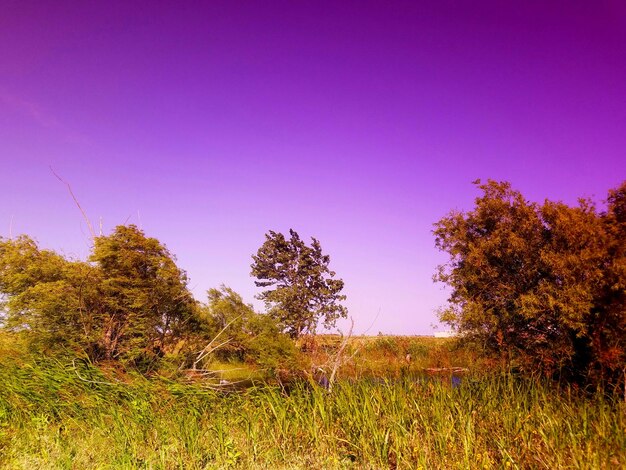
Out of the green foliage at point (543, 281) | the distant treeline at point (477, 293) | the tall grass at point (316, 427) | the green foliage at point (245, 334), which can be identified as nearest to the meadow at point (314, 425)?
the tall grass at point (316, 427)

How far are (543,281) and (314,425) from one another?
16.3 m

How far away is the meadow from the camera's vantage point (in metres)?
4.09

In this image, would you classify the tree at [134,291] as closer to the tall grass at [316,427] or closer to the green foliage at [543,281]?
the tall grass at [316,427]

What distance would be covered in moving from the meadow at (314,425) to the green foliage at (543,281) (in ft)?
33.0

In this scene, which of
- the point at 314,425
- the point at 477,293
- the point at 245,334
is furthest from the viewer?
the point at 245,334

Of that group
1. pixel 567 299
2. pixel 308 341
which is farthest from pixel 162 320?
pixel 567 299

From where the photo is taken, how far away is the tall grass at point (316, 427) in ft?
13.4

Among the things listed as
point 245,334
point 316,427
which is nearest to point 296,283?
point 245,334

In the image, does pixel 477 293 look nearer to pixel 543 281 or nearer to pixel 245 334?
pixel 543 281

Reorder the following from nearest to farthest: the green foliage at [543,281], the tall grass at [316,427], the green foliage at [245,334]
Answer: the tall grass at [316,427] < the green foliage at [543,281] < the green foliage at [245,334]

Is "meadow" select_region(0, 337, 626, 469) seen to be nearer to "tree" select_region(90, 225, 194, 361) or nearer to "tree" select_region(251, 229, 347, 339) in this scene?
"tree" select_region(90, 225, 194, 361)

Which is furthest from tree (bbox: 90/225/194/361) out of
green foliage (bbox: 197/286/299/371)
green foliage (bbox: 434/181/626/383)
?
green foliage (bbox: 434/181/626/383)

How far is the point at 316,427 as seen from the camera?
504 cm

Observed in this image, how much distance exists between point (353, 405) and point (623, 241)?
16.9m
